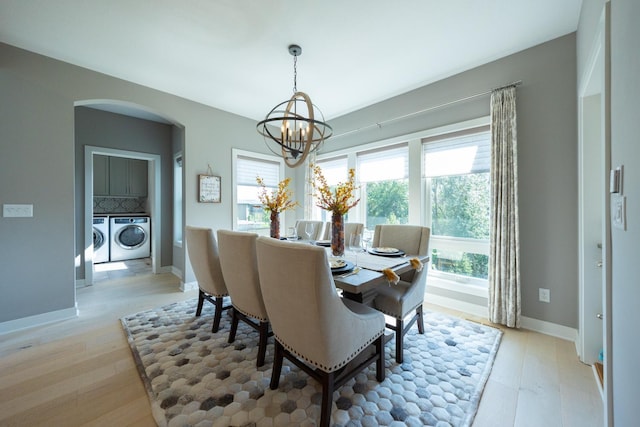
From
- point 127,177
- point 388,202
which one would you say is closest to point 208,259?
point 388,202

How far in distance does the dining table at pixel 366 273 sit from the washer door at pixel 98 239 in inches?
215

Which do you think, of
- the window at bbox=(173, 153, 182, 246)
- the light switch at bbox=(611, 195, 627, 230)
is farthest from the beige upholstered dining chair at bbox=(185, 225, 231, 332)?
the light switch at bbox=(611, 195, 627, 230)

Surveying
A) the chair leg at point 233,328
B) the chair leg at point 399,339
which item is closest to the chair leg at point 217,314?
the chair leg at point 233,328

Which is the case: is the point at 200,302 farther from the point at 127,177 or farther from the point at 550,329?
the point at 127,177

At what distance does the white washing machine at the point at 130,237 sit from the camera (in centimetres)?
513

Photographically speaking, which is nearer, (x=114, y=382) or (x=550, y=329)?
(x=114, y=382)

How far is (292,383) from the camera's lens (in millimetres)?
1618

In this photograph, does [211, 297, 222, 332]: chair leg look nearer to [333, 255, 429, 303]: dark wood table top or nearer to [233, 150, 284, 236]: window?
[333, 255, 429, 303]: dark wood table top

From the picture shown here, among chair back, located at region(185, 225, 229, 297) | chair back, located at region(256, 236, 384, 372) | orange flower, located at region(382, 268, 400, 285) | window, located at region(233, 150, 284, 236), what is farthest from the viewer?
window, located at region(233, 150, 284, 236)

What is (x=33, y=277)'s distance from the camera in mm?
2451

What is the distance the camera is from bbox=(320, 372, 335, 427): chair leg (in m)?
1.23

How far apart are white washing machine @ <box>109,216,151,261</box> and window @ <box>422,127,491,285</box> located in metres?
5.93

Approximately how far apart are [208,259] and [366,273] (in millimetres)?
1479

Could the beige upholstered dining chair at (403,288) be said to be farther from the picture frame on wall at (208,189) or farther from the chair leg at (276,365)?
the picture frame on wall at (208,189)
